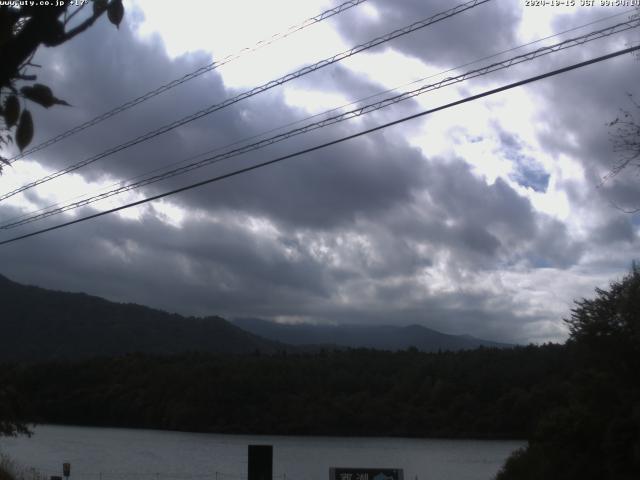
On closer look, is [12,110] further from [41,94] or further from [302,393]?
[302,393]

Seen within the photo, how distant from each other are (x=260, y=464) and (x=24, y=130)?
12590mm

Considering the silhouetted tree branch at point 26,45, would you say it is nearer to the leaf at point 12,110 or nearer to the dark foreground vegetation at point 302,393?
the leaf at point 12,110

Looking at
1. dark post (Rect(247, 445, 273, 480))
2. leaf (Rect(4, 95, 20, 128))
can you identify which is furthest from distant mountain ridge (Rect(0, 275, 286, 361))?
leaf (Rect(4, 95, 20, 128))

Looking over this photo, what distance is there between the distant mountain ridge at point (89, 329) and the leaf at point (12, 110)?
373 feet

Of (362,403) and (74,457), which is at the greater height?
(362,403)

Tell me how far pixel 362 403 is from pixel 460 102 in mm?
74363

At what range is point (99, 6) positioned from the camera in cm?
388

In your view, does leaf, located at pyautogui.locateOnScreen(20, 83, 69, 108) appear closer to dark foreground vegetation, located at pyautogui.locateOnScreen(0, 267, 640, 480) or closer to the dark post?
the dark post

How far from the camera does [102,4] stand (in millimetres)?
3893

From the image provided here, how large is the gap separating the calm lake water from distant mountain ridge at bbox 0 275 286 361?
44133 millimetres

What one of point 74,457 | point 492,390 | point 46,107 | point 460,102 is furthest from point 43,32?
point 492,390

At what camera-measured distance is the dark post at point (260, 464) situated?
15.2m

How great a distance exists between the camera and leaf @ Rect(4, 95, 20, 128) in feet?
12.1

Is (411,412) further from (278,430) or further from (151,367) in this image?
(151,367)
